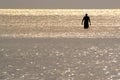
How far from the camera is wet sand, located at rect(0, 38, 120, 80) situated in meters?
22.2

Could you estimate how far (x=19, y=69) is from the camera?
24.3m

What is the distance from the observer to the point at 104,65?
86.7ft

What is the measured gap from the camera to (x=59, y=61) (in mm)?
27969

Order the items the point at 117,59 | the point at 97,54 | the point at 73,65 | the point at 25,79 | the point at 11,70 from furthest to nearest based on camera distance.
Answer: the point at 97,54 < the point at 117,59 < the point at 73,65 < the point at 11,70 < the point at 25,79

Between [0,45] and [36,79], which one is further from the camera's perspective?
[0,45]

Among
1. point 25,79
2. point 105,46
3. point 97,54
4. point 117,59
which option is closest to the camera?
point 25,79

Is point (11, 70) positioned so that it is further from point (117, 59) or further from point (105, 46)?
point (105, 46)

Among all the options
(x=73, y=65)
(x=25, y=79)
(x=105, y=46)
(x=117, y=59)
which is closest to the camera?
(x=25, y=79)

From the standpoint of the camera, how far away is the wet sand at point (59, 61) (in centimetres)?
2223

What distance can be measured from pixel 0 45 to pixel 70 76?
16026 millimetres

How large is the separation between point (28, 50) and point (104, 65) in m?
8.71

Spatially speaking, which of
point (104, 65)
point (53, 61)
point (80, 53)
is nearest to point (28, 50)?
point (80, 53)

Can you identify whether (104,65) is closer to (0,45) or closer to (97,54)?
(97,54)

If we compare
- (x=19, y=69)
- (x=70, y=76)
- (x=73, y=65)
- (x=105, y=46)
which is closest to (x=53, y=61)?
(x=73, y=65)
